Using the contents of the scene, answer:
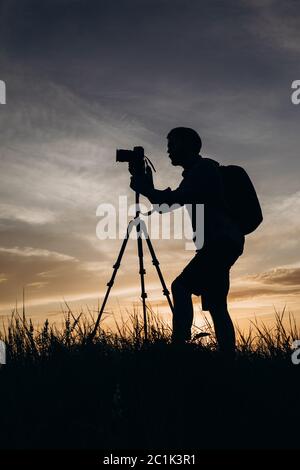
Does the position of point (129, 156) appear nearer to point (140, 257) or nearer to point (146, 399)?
point (140, 257)

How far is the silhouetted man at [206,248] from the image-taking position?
5.34 m

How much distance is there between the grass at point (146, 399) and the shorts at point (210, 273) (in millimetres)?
616

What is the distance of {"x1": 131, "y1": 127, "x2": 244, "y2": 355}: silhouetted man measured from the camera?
210 inches

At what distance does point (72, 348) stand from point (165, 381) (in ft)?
5.38

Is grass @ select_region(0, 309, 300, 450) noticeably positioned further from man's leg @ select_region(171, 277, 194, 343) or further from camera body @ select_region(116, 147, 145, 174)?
camera body @ select_region(116, 147, 145, 174)

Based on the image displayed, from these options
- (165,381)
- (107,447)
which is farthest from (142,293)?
(107,447)

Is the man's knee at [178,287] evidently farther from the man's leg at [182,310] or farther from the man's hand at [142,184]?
the man's hand at [142,184]

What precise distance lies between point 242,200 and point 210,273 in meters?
0.91

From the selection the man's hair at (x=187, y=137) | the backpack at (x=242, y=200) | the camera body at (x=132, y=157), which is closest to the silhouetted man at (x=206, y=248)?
the man's hair at (x=187, y=137)

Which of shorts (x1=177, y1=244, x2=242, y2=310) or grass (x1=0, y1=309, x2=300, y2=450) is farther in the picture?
shorts (x1=177, y1=244, x2=242, y2=310)

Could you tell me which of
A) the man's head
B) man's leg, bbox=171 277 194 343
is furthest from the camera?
man's leg, bbox=171 277 194 343

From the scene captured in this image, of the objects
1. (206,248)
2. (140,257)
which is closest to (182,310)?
(206,248)

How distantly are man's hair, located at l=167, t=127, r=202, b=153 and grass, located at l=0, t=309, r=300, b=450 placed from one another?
2.23m
